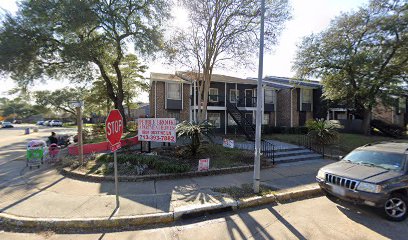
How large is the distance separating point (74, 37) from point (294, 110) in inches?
855

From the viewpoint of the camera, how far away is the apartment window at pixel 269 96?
71.7ft

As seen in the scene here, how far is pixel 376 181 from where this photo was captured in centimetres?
440

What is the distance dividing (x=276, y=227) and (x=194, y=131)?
5.08m

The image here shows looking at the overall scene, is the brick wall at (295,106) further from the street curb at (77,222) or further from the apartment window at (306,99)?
the street curb at (77,222)

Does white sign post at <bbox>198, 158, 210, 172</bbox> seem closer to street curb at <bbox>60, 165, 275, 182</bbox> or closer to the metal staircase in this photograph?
street curb at <bbox>60, 165, 275, 182</bbox>

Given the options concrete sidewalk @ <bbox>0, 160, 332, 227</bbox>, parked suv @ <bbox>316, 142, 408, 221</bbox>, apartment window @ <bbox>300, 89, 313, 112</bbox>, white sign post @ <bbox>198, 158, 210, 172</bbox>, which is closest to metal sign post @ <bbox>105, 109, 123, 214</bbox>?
concrete sidewalk @ <bbox>0, 160, 332, 227</bbox>

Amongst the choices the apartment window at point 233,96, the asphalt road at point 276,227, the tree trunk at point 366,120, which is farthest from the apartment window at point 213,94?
the asphalt road at point 276,227

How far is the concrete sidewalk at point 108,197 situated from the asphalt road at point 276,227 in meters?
0.31

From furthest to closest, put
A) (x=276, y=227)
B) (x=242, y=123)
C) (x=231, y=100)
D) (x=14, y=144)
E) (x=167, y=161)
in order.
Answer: (x=231, y=100)
(x=14, y=144)
(x=242, y=123)
(x=167, y=161)
(x=276, y=227)

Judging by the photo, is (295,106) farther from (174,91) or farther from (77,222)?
(77,222)

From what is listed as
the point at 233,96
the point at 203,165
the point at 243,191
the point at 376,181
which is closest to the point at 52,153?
the point at 203,165

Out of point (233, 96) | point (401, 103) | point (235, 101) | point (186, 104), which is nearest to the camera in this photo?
point (186, 104)

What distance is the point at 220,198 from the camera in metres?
5.38

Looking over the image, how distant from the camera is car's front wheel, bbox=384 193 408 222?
442 cm
